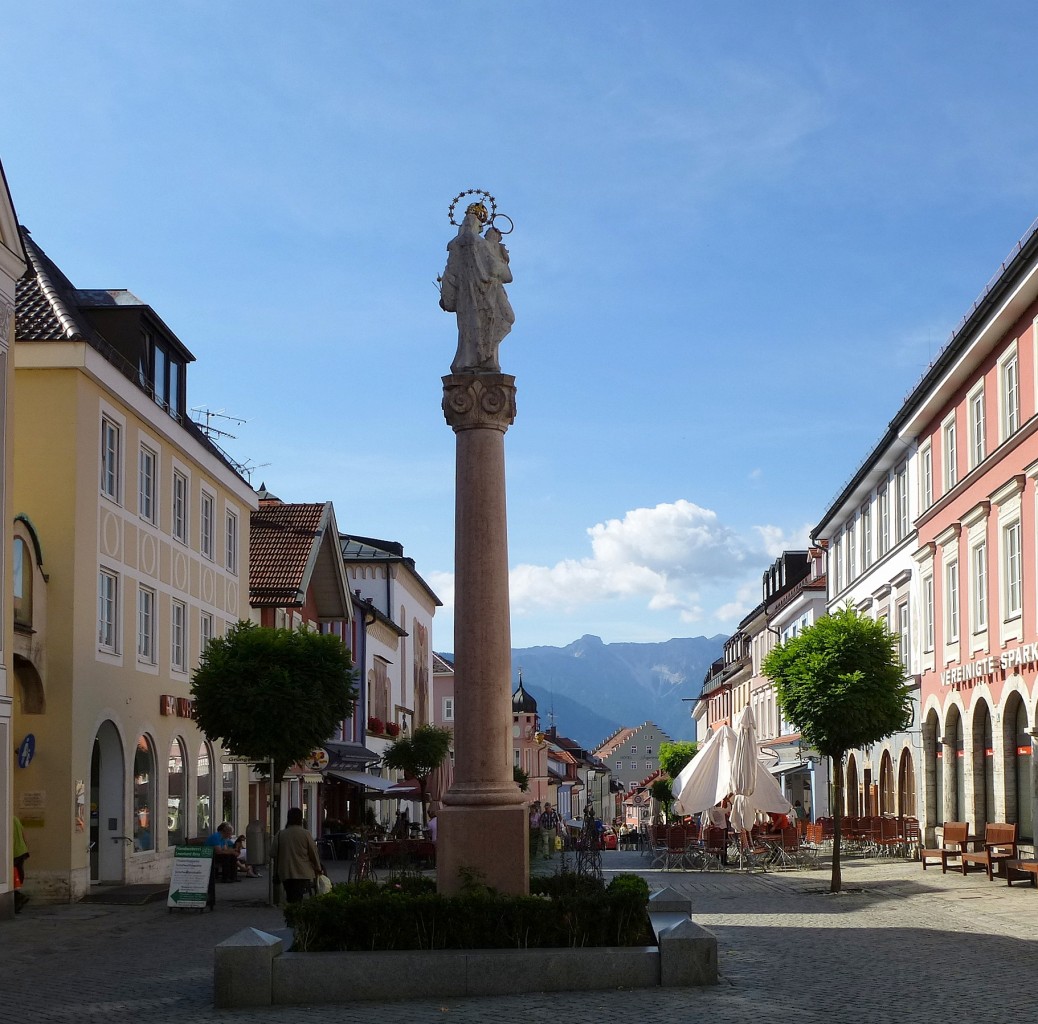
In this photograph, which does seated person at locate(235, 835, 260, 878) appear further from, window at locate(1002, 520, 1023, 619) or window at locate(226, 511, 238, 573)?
window at locate(1002, 520, 1023, 619)

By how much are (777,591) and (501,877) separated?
6351cm

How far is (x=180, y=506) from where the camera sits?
33.5 meters

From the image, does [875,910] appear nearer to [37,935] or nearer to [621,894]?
[621,894]

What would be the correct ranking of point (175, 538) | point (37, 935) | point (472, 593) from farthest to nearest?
1. point (175, 538)
2. point (37, 935)
3. point (472, 593)

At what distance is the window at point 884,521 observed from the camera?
4458 centimetres

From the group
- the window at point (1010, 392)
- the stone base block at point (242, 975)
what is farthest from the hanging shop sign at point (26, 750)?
the window at point (1010, 392)

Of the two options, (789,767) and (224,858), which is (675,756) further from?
(224,858)

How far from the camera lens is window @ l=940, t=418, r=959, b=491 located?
35875mm

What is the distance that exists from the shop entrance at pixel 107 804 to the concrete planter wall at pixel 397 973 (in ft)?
54.8

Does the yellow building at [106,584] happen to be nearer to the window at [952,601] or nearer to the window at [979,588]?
the window at [979,588]

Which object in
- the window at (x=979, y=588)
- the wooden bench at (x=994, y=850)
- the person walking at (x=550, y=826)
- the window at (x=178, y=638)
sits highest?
the window at (x=979, y=588)

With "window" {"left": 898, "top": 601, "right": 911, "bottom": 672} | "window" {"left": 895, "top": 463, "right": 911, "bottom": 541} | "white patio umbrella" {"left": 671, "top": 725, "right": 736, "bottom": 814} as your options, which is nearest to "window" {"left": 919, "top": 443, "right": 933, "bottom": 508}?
"window" {"left": 895, "top": 463, "right": 911, "bottom": 541}

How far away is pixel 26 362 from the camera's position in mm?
26109

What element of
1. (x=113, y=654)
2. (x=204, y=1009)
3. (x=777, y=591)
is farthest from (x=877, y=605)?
(x=204, y=1009)
